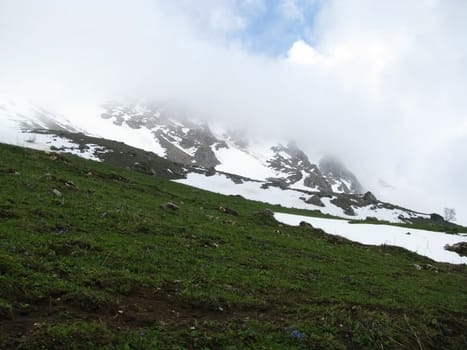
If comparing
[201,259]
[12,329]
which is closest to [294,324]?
[201,259]

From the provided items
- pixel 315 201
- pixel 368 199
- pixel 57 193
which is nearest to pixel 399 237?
pixel 57 193

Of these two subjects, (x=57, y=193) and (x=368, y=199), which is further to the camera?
(x=368, y=199)

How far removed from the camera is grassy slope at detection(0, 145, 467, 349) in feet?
33.0

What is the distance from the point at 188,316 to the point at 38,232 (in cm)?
758

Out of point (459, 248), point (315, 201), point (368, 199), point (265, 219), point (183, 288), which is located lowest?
point (183, 288)

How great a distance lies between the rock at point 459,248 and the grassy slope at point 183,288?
1100 cm

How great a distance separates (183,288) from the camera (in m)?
13.2

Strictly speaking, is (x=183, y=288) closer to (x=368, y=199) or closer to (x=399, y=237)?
(x=399, y=237)

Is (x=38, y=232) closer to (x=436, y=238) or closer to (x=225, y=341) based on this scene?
(x=225, y=341)

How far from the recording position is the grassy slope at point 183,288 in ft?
33.0

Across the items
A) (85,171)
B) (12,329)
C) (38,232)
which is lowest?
(12,329)

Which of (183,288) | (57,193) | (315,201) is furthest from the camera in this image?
(315,201)

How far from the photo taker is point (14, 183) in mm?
23016

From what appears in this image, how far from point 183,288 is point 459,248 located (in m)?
30.9
